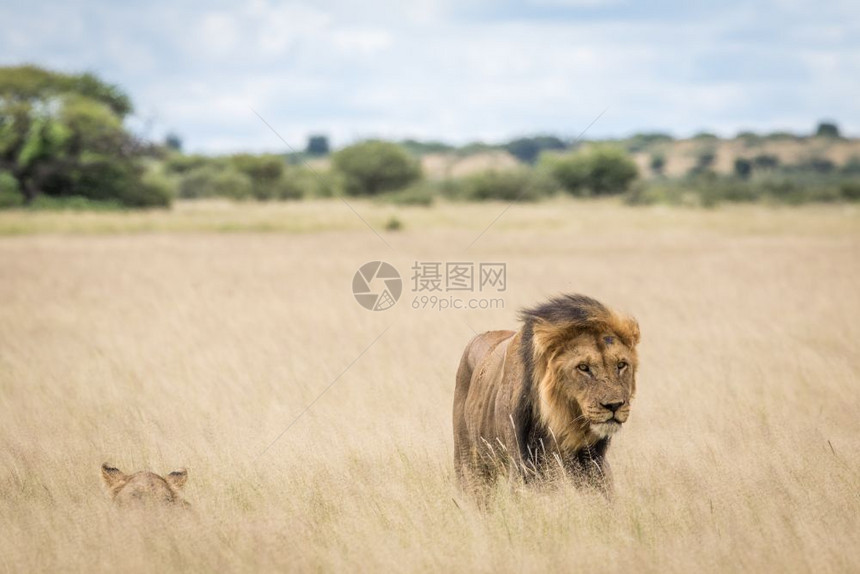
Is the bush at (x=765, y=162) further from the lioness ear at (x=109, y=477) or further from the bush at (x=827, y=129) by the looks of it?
the lioness ear at (x=109, y=477)

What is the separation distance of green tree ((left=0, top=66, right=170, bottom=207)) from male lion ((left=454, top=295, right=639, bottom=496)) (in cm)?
3805

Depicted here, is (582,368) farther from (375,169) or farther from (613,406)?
(375,169)

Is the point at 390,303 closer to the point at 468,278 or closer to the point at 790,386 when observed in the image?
the point at 468,278

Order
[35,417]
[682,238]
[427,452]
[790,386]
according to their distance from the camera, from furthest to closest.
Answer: [682,238] < [790,386] < [35,417] < [427,452]

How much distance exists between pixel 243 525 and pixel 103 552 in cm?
75

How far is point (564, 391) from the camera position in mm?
4496

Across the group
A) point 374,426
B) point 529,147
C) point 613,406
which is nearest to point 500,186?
point 374,426

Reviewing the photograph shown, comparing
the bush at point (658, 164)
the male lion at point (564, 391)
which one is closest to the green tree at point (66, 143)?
the male lion at point (564, 391)

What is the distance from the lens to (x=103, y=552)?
465cm

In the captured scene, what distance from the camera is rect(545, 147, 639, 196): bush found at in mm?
64062

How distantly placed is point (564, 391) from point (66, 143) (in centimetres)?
3952

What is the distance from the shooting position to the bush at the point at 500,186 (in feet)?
177

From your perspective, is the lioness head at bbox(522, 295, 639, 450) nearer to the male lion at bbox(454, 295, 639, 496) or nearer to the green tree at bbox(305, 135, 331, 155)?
the male lion at bbox(454, 295, 639, 496)

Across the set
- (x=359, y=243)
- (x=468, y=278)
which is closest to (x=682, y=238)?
(x=359, y=243)
